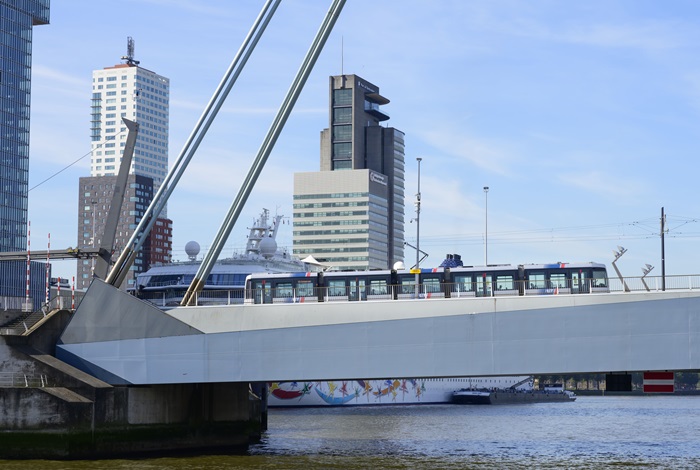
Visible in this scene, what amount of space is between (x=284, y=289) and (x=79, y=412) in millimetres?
14637

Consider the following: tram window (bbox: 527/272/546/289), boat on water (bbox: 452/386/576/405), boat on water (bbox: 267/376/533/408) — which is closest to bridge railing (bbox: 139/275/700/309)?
tram window (bbox: 527/272/546/289)

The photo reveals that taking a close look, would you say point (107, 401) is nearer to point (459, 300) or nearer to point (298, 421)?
point (459, 300)

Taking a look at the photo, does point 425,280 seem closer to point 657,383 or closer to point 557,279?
point 557,279

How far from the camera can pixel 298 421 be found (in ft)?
243

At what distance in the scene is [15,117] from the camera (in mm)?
163250

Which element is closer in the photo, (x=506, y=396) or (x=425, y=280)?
(x=425, y=280)

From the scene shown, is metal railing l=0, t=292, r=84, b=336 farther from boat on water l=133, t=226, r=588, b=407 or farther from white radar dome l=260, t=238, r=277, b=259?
white radar dome l=260, t=238, r=277, b=259

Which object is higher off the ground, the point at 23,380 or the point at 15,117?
the point at 15,117

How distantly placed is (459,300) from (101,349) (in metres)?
15.6

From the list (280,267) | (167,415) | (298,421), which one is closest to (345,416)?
(298,421)

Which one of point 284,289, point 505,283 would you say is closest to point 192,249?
point 284,289

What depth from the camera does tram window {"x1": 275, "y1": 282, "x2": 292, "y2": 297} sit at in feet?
168

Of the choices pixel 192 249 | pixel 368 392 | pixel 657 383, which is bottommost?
pixel 368 392

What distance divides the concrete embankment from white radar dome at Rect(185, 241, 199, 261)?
72.5m
